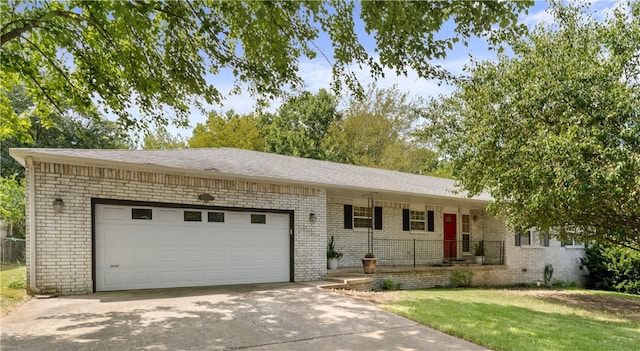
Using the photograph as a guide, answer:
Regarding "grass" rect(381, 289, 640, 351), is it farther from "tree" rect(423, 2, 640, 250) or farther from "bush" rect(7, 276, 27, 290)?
"bush" rect(7, 276, 27, 290)

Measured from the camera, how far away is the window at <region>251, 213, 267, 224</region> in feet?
34.7

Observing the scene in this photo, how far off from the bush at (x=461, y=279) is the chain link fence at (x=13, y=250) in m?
15.1

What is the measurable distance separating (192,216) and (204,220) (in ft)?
1.01

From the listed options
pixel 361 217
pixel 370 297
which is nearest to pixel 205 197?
pixel 370 297

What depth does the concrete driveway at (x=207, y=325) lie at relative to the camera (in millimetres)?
5281

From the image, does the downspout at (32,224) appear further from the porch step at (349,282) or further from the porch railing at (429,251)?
the porch railing at (429,251)

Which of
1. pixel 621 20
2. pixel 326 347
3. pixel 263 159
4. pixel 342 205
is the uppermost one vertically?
pixel 621 20

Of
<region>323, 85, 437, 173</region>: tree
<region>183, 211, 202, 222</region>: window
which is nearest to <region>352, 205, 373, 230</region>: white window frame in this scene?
<region>183, 211, 202, 222</region>: window

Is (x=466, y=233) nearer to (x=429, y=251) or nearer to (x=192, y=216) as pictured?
(x=429, y=251)

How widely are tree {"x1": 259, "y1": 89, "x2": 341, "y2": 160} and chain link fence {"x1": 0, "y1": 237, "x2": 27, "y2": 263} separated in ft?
59.3

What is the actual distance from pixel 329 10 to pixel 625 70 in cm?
755

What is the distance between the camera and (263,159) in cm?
1325

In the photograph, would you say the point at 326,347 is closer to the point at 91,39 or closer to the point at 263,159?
the point at 91,39

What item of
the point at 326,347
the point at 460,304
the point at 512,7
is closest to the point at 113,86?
the point at 326,347
